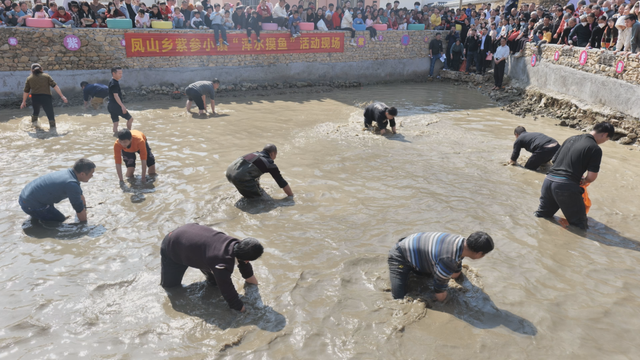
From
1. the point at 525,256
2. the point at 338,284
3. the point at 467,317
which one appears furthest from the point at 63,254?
the point at 525,256

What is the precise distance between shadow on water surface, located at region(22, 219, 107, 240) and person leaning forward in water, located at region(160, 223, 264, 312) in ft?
6.21

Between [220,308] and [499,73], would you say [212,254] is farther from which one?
[499,73]

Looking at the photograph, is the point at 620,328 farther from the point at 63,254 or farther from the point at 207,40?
the point at 207,40

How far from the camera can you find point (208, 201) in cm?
639

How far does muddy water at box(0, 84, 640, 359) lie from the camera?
12.1 ft

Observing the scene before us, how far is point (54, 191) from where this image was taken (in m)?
5.32

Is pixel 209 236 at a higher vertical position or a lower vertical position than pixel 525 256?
higher

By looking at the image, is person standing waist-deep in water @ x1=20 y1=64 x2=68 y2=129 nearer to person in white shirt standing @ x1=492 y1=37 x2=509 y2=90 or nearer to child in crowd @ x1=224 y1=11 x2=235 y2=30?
child in crowd @ x1=224 y1=11 x2=235 y2=30

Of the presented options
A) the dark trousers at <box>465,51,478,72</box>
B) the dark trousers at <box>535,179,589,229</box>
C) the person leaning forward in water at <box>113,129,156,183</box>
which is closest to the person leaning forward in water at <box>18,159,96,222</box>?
the person leaning forward in water at <box>113,129,156,183</box>

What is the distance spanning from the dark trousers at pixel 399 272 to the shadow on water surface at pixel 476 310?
244 millimetres

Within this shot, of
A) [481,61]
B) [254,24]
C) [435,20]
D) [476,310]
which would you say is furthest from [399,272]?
[435,20]

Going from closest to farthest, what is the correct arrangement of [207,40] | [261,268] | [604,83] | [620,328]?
[620,328] → [261,268] → [604,83] → [207,40]

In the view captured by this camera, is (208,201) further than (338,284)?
Yes

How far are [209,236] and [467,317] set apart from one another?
2641 millimetres
